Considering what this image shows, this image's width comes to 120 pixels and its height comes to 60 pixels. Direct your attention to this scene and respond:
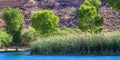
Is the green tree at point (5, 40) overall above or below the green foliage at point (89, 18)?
below

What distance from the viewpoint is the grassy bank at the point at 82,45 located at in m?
50.2

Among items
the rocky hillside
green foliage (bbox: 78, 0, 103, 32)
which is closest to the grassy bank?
green foliage (bbox: 78, 0, 103, 32)

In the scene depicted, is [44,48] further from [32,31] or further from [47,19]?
[32,31]

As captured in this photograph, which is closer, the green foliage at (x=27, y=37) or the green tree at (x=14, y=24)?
the green tree at (x=14, y=24)

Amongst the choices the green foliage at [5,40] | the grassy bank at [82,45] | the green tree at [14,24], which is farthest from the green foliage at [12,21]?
the grassy bank at [82,45]

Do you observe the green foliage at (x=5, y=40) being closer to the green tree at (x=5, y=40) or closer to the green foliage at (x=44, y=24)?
the green tree at (x=5, y=40)

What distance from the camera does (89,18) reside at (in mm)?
63656

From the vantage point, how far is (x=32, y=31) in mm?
70750

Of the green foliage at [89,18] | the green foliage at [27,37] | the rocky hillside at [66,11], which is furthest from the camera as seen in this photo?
the rocky hillside at [66,11]

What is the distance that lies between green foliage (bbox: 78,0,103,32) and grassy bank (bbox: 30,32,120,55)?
11.3 meters

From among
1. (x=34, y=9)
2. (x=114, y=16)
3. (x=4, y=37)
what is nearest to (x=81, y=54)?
(x=4, y=37)

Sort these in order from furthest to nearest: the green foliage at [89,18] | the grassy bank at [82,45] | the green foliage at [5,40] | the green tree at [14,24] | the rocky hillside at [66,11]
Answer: the rocky hillside at [66,11]
the green tree at [14,24]
the green foliage at [5,40]
the green foliage at [89,18]
the grassy bank at [82,45]

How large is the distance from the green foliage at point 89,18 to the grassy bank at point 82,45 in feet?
37.0

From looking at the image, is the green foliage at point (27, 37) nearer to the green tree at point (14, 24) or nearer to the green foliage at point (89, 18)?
the green tree at point (14, 24)
